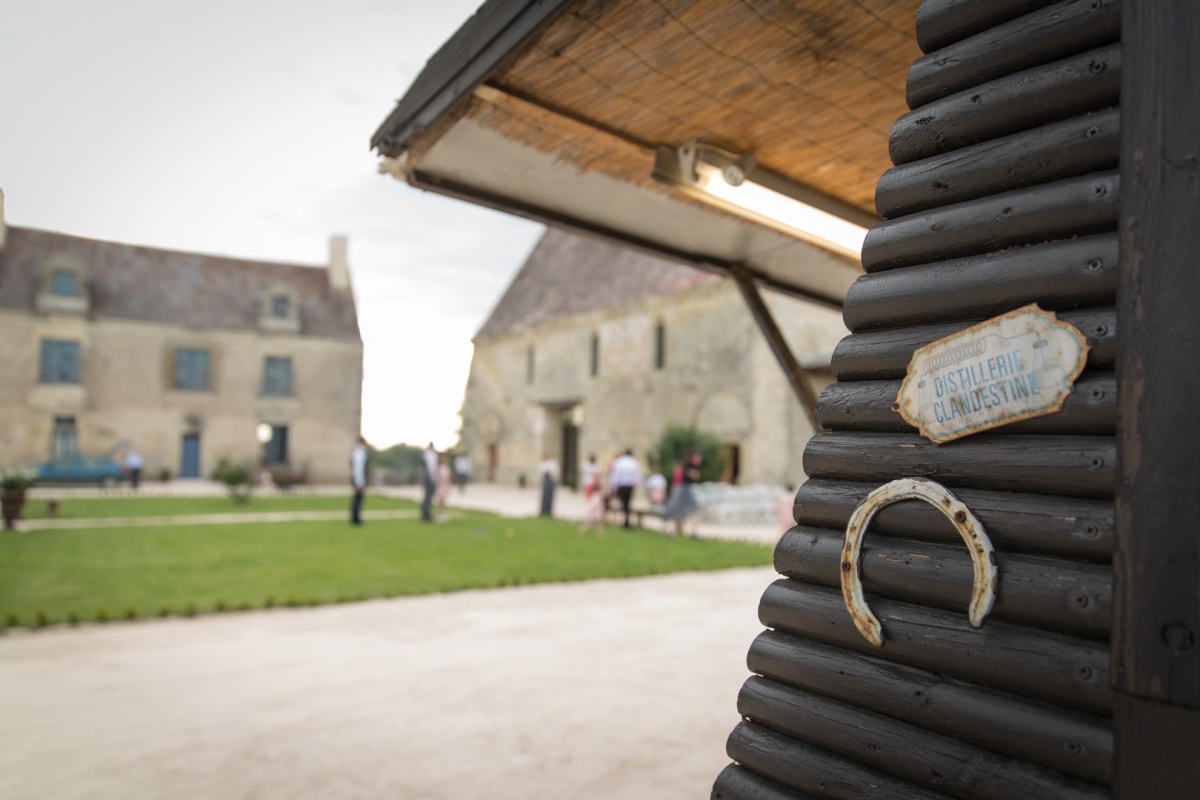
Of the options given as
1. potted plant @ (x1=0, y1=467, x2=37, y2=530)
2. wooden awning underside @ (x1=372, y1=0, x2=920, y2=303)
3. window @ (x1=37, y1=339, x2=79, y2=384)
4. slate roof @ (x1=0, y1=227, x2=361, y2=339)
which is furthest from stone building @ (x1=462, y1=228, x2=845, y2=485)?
window @ (x1=37, y1=339, x2=79, y2=384)

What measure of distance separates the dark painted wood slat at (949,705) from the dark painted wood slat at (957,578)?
18 centimetres

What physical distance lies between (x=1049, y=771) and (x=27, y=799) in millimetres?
3976

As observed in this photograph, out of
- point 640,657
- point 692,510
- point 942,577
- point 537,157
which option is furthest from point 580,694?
point 692,510

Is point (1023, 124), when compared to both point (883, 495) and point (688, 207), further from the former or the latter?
point (688, 207)

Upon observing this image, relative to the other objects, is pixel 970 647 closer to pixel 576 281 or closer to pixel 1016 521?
pixel 1016 521

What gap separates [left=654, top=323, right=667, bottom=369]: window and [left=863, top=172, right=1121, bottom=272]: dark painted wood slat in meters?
24.0

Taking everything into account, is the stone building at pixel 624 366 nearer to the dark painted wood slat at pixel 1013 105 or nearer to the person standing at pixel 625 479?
the person standing at pixel 625 479

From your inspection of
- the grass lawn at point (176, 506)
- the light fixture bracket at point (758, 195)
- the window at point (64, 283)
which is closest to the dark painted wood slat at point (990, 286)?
the light fixture bracket at point (758, 195)

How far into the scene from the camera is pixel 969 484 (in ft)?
6.40

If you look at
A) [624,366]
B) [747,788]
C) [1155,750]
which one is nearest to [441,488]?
[624,366]

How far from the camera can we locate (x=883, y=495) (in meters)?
2.09

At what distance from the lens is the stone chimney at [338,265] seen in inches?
1470

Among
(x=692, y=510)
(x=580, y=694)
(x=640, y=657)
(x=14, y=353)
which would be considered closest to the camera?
(x=580, y=694)

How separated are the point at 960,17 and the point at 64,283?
121ft
